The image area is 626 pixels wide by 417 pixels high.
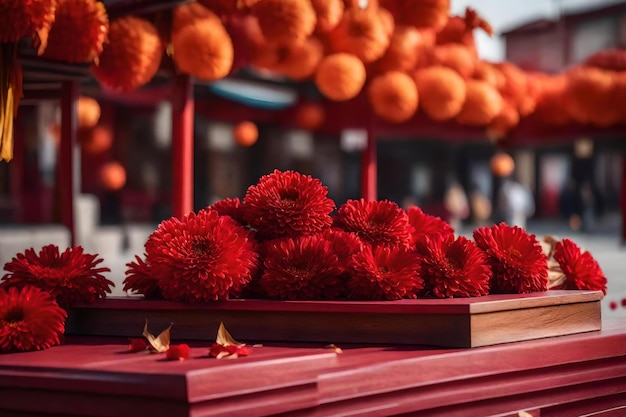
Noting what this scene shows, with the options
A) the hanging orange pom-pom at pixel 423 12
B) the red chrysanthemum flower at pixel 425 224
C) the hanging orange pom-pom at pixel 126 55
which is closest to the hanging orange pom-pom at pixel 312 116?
the hanging orange pom-pom at pixel 423 12

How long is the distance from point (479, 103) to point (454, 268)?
22.7 feet

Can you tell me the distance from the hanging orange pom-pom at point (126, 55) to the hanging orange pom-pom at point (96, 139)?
7890 mm

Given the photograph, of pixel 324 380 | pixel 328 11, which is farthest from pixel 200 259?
pixel 328 11

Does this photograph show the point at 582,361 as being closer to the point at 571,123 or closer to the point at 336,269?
the point at 336,269

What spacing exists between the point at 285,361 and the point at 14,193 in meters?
15.9

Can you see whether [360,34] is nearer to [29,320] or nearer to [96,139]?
[29,320]

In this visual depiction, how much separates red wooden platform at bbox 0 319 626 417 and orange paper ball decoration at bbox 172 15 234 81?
4401 mm

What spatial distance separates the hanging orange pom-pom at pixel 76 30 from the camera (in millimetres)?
4816

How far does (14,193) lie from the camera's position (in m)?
16.6

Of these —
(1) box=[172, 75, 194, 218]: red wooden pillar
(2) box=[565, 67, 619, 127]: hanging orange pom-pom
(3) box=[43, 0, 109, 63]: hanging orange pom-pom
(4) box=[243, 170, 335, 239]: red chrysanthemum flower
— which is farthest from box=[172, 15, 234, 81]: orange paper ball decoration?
(2) box=[565, 67, 619, 127]: hanging orange pom-pom

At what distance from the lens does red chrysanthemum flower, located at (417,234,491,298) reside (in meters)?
2.04

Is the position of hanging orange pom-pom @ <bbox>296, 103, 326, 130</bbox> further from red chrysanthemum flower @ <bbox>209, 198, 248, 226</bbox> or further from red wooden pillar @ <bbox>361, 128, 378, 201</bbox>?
red chrysanthemum flower @ <bbox>209, 198, 248, 226</bbox>

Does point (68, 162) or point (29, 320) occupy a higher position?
point (68, 162)

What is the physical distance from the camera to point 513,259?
2.17m
